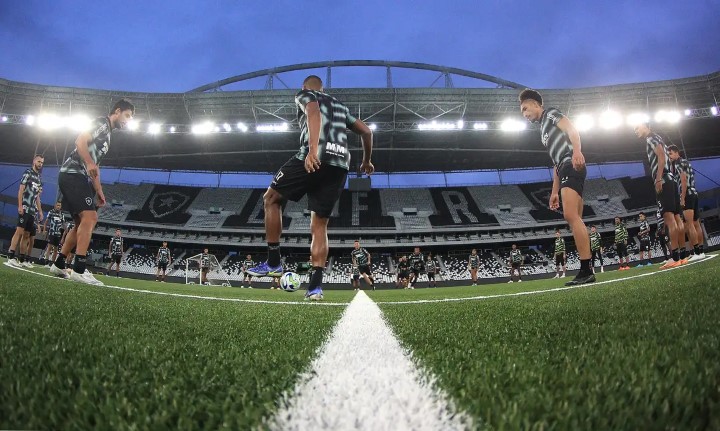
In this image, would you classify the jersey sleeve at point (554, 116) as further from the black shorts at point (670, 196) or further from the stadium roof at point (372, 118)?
the stadium roof at point (372, 118)

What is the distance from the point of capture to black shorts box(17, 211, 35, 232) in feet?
27.0

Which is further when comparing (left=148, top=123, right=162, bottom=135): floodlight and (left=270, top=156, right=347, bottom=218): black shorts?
(left=148, top=123, right=162, bottom=135): floodlight

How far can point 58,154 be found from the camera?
27953 millimetres

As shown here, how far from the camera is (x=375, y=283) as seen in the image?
2336 cm

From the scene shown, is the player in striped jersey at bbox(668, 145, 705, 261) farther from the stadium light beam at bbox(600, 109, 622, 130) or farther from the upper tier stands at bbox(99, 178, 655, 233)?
the upper tier stands at bbox(99, 178, 655, 233)

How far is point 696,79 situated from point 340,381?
2860 cm

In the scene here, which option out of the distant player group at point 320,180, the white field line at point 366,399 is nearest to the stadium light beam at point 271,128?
the distant player group at point 320,180

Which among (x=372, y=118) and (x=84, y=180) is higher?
(x=372, y=118)

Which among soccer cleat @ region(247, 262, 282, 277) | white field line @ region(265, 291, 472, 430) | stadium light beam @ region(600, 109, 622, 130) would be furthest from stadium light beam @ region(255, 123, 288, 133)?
white field line @ region(265, 291, 472, 430)

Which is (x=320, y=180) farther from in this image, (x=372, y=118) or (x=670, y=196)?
(x=372, y=118)

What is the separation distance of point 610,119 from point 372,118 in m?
14.7

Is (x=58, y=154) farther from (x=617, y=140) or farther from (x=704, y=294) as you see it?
(x=617, y=140)

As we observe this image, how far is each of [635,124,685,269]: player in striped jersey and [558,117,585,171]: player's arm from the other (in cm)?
275

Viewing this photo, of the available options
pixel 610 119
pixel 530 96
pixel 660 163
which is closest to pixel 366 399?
pixel 530 96
